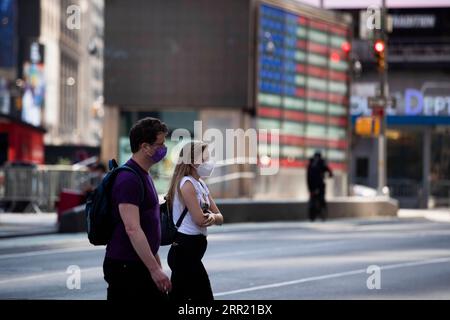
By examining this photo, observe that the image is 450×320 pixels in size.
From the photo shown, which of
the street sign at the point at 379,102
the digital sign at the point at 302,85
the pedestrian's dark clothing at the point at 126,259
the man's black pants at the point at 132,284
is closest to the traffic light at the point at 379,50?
the street sign at the point at 379,102

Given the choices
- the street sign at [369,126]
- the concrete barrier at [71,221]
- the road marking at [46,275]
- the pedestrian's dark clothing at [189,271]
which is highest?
the street sign at [369,126]

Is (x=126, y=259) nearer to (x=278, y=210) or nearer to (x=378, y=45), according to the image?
(x=278, y=210)

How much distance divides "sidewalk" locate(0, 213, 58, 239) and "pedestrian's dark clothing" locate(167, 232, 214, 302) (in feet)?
44.1

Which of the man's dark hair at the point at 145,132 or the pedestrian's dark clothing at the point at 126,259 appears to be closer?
the pedestrian's dark clothing at the point at 126,259

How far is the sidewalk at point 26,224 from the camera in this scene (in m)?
22.5

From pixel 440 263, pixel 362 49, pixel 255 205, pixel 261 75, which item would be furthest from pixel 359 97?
pixel 440 263

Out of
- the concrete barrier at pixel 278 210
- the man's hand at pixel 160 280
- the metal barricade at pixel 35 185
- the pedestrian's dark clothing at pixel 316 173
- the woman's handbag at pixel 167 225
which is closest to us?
the man's hand at pixel 160 280

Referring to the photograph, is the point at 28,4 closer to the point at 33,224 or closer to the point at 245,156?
the point at 245,156

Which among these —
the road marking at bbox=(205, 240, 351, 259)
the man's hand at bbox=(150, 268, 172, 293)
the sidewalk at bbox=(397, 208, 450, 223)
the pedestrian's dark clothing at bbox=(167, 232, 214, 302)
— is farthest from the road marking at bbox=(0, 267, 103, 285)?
the sidewalk at bbox=(397, 208, 450, 223)

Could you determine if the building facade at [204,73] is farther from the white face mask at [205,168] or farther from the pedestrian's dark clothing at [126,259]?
the pedestrian's dark clothing at [126,259]

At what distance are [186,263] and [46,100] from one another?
142993mm

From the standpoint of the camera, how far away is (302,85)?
39.2m

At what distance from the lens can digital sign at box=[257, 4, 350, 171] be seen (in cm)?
3741

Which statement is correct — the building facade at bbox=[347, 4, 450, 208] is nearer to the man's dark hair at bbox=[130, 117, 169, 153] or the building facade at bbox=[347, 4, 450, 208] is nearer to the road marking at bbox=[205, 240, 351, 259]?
the road marking at bbox=[205, 240, 351, 259]
